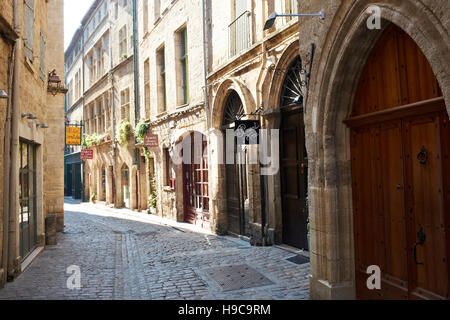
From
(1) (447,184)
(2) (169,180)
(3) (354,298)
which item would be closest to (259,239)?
(3) (354,298)

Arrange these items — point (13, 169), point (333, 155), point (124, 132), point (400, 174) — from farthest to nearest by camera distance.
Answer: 1. point (124, 132)
2. point (13, 169)
3. point (333, 155)
4. point (400, 174)

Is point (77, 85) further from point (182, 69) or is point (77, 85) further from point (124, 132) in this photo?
point (182, 69)

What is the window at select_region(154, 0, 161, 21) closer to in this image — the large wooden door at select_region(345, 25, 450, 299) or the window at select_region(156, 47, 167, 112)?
the window at select_region(156, 47, 167, 112)

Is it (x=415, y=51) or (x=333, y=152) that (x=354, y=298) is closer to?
(x=333, y=152)

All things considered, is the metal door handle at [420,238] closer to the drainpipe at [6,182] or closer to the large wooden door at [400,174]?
the large wooden door at [400,174]

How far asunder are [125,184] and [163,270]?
13.2m

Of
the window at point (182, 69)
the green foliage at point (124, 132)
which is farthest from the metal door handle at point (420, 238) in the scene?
the green foliage at point (124, 132)

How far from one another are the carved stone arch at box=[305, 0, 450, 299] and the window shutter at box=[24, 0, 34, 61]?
567 centimetres

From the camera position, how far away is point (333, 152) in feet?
14.5

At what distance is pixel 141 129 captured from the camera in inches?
625

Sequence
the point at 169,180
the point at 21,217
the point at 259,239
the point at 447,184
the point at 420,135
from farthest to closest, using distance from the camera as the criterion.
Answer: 1. the point at 169,180
2. the point at 259,239
3. the point at 21,217
4. the point at 420,135
5. the point at 447,184

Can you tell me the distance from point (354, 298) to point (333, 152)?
1752 millimetres

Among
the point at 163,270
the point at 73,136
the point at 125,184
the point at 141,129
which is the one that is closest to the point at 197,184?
the point at 141,129

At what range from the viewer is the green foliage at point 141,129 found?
1579 centimetres
